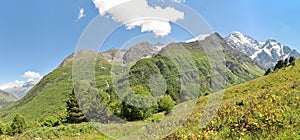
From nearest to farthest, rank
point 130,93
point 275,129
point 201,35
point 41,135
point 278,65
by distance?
point 275,129 < point 201,35 < point 130,93 < point 41,135 < point 278,65

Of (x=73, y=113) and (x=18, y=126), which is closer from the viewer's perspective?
(x=73, y=113)

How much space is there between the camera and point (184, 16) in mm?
13859

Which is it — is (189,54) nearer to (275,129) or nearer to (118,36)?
(118,36)

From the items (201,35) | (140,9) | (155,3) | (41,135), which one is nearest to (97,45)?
(140,9)

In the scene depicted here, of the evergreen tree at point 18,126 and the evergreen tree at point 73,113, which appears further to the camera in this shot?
the evergreen tree at point 18,126

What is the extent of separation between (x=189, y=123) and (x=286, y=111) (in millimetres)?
5599

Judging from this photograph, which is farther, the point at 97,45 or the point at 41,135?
the point at 41,135

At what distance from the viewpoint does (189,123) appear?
59.0 feet

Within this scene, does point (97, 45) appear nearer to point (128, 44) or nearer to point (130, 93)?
point (128, 44)

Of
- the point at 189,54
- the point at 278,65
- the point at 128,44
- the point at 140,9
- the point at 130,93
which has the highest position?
the point at 278,65

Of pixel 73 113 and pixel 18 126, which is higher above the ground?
pixel 73 113

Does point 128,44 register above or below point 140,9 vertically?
below

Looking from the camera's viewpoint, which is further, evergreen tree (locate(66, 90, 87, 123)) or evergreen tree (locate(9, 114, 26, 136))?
evergreen tree (locate(9, 114, 26, 136))

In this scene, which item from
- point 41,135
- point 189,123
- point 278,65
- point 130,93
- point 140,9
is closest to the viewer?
point 140,9
